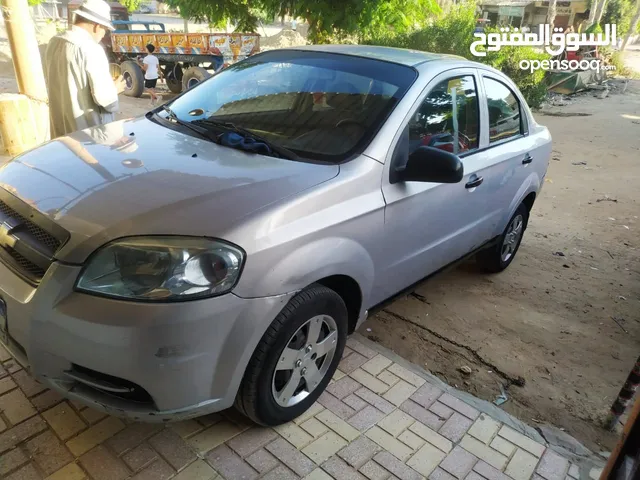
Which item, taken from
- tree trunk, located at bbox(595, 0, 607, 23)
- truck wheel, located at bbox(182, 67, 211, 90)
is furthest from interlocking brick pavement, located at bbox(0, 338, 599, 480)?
tree trunk, located at bbox(595, 0, 607, 23)

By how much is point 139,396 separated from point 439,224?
1940 mm

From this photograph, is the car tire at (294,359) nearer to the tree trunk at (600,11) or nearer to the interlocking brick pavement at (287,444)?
the interlocking brick pavement at (287,444)

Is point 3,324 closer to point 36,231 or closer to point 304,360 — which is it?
point 36,231

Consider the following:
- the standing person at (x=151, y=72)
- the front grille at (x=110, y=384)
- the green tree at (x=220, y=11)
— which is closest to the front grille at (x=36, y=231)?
the front grille at (x=110, y=384)

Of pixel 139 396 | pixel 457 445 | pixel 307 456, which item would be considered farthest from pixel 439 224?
pixel 139 396

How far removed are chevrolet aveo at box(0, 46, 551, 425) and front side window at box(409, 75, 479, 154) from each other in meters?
0.01

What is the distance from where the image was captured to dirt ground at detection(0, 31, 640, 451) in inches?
120

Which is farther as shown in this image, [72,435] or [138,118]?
[138,118]

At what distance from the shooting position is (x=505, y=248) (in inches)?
175

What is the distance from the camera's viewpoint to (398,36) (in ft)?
43.6

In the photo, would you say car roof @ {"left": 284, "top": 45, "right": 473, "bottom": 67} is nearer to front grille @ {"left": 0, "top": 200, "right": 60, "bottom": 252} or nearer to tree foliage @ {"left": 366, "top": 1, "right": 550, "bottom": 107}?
front grille @ {"left": 0, "top": 200, "right": 60, "bottom": 252}

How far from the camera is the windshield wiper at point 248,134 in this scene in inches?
96.7

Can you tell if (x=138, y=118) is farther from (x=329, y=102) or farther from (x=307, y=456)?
(x=307, y=456)

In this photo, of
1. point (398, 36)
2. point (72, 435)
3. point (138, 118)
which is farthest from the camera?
point (398, 36)
